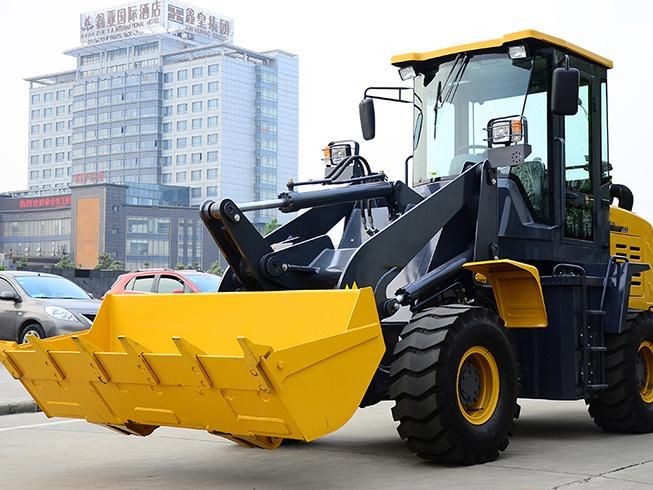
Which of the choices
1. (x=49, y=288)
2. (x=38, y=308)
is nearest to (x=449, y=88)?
(x=38, y=308)

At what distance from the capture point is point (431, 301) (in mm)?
8961

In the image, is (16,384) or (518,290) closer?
(518,290)

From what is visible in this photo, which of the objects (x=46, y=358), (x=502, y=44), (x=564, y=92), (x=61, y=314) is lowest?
(x=46, y=358)

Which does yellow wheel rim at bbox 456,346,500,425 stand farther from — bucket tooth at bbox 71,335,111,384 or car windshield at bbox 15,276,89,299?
car windshield at bbox 15,276,89,299

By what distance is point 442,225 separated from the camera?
889cm

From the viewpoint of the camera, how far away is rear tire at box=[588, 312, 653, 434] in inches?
394

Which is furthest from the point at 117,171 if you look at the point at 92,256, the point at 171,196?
the point at 92,256

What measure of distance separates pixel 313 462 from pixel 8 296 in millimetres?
10962

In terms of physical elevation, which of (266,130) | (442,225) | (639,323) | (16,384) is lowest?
(16,384)

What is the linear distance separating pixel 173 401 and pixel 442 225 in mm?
2758

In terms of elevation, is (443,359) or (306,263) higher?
(306,263)

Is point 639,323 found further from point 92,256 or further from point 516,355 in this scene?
point 92,256

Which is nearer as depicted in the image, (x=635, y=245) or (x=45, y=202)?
(x=635, y=245)

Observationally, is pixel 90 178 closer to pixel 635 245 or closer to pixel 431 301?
pixel 635 245
